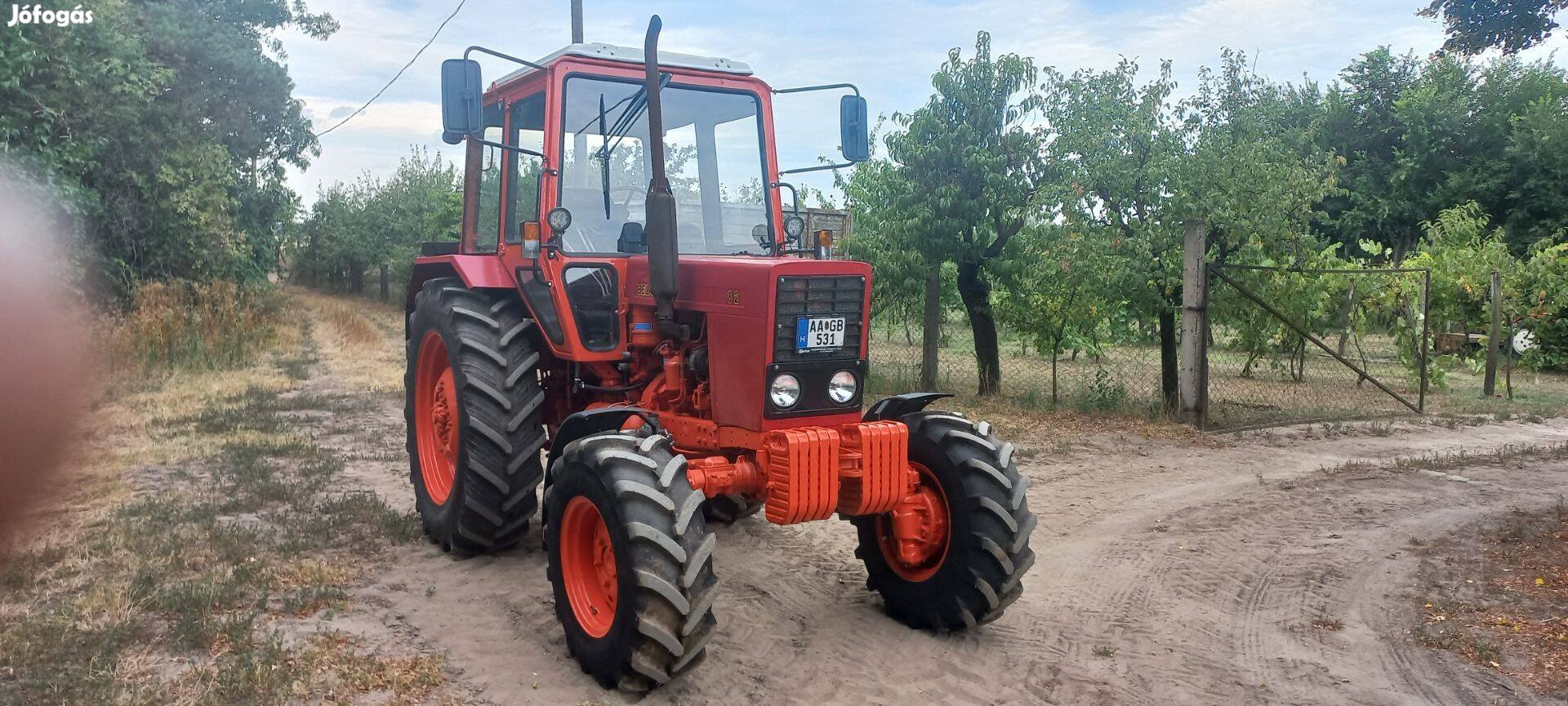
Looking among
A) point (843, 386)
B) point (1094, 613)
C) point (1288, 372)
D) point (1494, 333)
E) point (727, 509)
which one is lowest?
point (1094, 613)

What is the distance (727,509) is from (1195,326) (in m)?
Result: 5.50

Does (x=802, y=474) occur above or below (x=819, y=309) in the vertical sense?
below

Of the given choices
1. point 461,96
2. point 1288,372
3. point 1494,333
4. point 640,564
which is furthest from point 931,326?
point 640,564

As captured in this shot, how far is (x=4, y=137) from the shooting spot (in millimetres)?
12969

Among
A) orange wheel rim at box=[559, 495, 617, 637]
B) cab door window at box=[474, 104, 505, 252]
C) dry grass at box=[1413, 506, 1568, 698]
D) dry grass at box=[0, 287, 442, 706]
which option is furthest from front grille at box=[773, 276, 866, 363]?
dry grass at box=[1413, 506, 1568, 698]

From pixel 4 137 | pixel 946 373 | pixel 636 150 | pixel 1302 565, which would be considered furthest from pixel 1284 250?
pixel 4 137

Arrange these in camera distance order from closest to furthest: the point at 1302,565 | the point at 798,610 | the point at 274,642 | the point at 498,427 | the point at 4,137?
the point at 274,642 → the point at 798,610 → the point at 498,427 → the point at 1302,565 → the point at 4,137

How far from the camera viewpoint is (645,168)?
→ 576 cm

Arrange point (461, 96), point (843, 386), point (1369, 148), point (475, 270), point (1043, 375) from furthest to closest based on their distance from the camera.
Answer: point (1369, 148) < point (1043, 375) < point (475, 270) < point (461, 96) < point (843, 386)

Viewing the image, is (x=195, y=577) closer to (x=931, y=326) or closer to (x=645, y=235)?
(x=645, y=235)

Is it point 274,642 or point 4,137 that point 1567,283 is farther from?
point 4,137

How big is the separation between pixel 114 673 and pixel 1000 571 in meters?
3.49

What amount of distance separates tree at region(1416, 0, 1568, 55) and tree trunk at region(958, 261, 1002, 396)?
5048 mm

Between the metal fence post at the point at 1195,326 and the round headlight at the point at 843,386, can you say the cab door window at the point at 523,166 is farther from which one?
the metal fence post at the point at 1195,326
